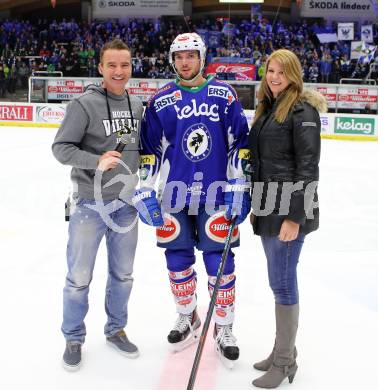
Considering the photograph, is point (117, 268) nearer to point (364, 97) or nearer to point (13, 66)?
point (364, 97)

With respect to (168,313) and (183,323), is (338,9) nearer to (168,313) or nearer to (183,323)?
(168,313)

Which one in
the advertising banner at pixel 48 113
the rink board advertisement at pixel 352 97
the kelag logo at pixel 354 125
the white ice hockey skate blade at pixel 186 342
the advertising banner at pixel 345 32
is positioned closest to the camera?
the white ice hockey skate blade at pixel 186 342

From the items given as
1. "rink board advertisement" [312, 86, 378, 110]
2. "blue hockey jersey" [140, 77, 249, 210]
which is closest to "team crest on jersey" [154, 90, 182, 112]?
"blue hockey jersey" [140, 77, 249, 210]

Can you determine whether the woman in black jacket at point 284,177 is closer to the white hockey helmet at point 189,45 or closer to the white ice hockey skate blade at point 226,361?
the white ice hockey skate blade at point 226,361

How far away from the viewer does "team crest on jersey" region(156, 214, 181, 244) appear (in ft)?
8.09

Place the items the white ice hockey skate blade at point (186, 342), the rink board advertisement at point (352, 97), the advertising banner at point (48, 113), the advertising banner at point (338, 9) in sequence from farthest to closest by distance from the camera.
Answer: the advertising banner at point (338, 9) < the advertising banner at point (48, 113) < the rink board advertisement at point (352, 97) < the white ice hockey skate blade at point (186, 342)

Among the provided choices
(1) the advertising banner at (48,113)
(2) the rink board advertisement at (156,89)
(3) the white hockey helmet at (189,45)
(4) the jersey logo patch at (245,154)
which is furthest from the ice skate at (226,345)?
(1) the advertising banner at (48,113)

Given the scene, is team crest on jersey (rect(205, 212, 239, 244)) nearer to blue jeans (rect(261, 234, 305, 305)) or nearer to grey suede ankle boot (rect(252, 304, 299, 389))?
blue jeans (rect(261, 234, 305, 305))

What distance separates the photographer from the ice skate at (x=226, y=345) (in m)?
2.44

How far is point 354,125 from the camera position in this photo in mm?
10617

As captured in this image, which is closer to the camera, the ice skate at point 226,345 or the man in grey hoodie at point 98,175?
the man in grey hoodie at point 98,175

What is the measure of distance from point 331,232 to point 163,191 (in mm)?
2638

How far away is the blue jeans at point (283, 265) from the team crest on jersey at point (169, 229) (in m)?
0.46

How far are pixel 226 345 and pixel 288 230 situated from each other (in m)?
0.73
